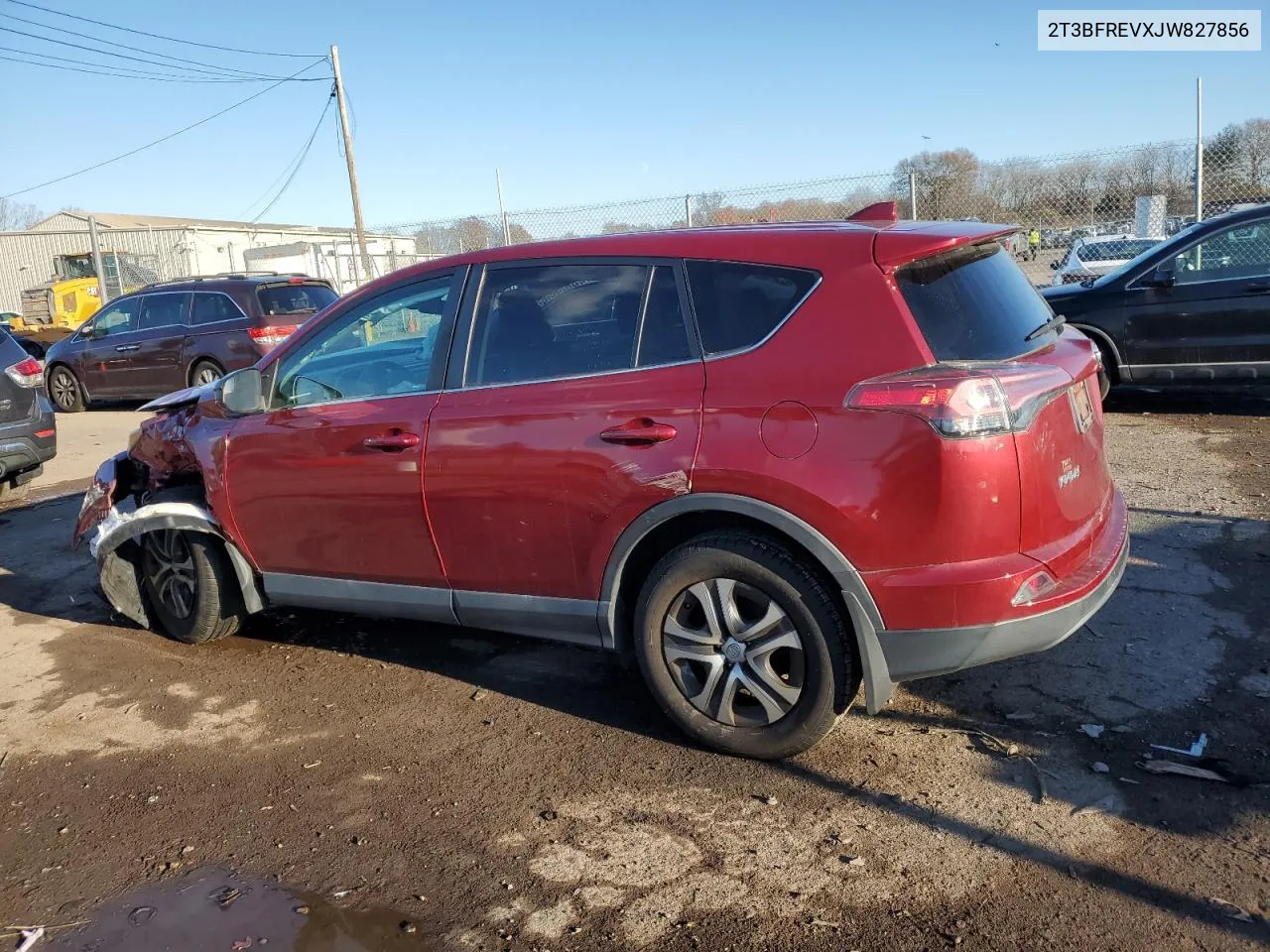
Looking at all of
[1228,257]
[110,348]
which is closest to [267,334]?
[110,348]

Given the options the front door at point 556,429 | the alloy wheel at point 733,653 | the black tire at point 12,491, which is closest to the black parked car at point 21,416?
the black tire at point 12,491

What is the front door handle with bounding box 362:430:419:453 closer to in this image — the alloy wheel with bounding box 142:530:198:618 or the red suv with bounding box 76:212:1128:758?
the red suv with bounding box 76:212:1128:758

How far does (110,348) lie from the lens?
13719 mm

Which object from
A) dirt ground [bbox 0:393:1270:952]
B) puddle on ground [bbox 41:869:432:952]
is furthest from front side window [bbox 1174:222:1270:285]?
puddle on ground [bbox 41:869:432:952]

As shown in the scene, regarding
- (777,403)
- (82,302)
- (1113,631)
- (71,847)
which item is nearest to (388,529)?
(71,847)

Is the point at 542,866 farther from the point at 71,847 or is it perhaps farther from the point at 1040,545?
the point at 1040,545

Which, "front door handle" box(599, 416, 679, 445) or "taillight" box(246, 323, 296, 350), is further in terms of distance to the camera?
"taillight" box(246, 323, 296, 350)

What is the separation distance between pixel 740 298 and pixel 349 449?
5.87ft

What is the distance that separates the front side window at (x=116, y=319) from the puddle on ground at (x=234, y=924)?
41.1 feet

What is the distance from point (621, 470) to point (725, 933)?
1503 mm

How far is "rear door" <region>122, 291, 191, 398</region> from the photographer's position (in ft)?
42.6

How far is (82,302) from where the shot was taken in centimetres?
2762

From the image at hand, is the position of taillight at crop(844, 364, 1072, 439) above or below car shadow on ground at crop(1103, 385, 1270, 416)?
above

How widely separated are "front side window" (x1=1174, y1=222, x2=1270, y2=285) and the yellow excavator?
25.8m
